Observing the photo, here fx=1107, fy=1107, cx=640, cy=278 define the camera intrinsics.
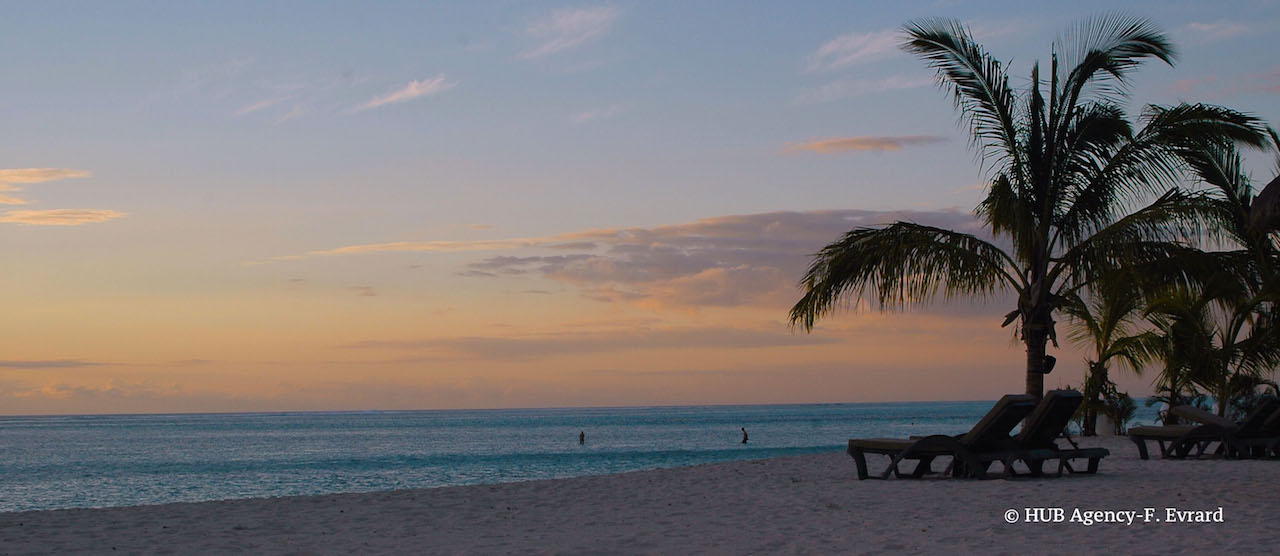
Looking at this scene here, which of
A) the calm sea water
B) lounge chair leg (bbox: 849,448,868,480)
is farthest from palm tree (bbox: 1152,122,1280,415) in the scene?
the calm sea water

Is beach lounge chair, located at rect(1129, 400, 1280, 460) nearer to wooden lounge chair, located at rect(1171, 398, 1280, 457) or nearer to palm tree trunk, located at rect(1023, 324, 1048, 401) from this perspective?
wooden lounge chair, located at rect(1171, 398, 1280, 457)

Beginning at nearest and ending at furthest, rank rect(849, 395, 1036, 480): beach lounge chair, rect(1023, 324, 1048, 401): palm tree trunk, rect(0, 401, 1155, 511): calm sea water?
rect(849, 395, 1036, 480): beach lounge chair
rect(1023, 324, 1048, 401): palm tree trunk
rect(0, 401, 1155, 511): calm sea water

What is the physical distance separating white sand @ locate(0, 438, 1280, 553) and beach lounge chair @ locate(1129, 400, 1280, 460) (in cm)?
190

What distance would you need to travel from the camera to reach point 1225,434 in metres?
12.8

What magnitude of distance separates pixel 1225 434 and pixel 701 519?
8076mm

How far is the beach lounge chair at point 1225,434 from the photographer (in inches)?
504

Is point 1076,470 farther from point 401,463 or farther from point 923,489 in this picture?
point 401,463

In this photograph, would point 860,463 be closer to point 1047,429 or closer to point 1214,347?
point 1047,429

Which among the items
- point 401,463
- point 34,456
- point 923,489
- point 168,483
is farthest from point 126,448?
point 923,489

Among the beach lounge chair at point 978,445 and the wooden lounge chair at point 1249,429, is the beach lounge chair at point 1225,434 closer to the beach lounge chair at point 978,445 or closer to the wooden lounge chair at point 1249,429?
the wooden lounge chair at point 1249,429

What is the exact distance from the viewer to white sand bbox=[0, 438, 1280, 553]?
635 cm

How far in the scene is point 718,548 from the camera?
6.28 m

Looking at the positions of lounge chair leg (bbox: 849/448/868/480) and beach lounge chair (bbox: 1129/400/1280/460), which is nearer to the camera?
lounge chair leg (bbox: 849/448/868/480)

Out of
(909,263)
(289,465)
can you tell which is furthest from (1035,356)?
(289,465)
